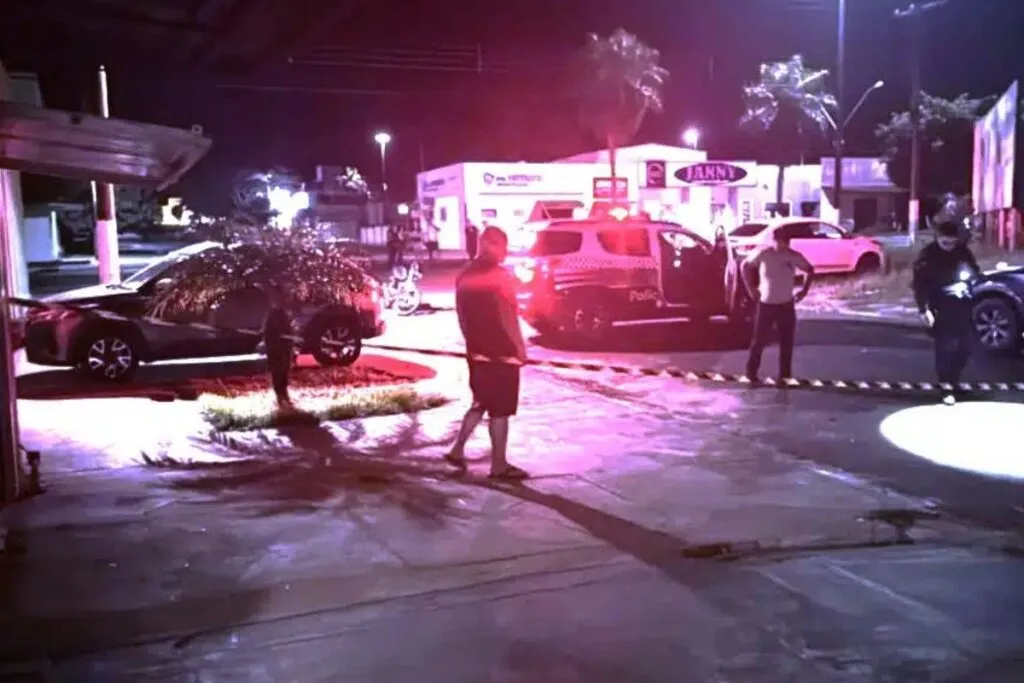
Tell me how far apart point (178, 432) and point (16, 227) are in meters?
10.4

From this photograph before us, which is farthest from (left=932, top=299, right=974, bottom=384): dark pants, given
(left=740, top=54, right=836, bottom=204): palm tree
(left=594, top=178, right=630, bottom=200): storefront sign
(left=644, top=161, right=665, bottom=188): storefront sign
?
(left=740, top=54, right=836, bottom=204): palm tree

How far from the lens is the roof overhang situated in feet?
20.9

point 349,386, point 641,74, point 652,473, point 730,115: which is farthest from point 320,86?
point 652,473

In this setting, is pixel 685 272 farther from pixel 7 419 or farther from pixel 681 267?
Answer: pixel 7 419

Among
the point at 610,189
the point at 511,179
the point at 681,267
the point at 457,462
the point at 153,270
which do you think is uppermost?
the point at 511,179

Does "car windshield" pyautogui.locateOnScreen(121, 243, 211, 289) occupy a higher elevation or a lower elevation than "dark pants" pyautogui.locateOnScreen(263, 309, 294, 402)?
higher

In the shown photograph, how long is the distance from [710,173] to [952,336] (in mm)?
26518

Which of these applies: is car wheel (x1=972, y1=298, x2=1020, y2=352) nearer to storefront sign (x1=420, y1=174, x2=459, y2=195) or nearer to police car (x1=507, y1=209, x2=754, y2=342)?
police car (x1=507, y1=209, x2=754, y2=342)

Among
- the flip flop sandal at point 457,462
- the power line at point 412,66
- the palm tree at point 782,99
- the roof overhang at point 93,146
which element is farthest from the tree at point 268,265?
the palm tree at point 782,99

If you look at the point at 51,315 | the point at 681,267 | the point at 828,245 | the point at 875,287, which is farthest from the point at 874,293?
the point at 51,315

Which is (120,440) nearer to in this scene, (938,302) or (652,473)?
(652,473)

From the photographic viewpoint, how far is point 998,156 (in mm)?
32844

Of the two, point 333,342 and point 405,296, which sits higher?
point 405,296

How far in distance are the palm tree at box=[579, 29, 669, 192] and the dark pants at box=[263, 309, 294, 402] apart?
5397 centimetres
